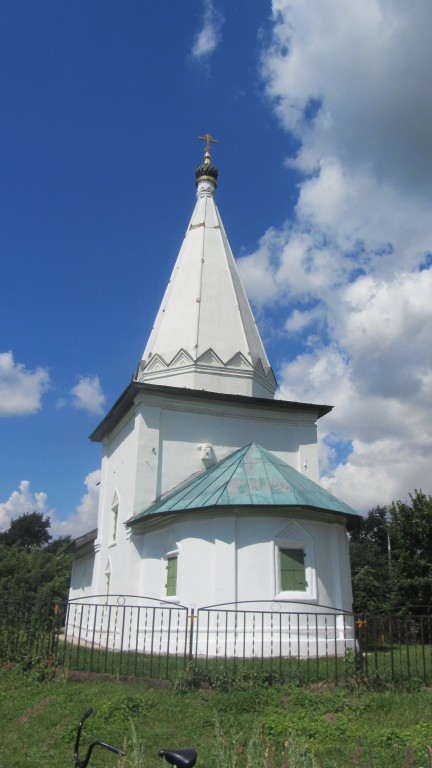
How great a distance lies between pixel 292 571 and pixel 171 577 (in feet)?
9.65

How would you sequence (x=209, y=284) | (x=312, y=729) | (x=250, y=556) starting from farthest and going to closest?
(x=209, y=284) < (x=250, y=556) < (x=312, y=729)

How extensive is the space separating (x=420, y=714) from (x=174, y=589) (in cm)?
735

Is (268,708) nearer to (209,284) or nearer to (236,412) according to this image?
(236,412)

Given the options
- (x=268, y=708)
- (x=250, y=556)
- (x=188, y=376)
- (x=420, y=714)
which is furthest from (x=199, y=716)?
(x=188, y=376)

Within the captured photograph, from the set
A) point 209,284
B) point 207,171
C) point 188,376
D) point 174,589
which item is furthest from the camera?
point 207,171

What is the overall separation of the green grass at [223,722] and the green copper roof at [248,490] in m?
4.85

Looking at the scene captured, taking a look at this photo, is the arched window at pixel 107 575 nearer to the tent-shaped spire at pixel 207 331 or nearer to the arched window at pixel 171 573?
the arched window at pixel 171 573

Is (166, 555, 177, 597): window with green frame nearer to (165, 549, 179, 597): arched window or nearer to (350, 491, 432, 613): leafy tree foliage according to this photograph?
(165, 549, 179, 597): arched window

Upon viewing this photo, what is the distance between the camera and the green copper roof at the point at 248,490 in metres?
12.8

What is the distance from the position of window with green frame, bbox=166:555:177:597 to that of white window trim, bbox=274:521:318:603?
2.54m

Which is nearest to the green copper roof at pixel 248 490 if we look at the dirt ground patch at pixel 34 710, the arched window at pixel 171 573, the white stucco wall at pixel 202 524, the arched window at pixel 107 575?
the white stucco wall at pixel 202 524

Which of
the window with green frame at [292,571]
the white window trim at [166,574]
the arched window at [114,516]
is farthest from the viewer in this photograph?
the arched window at [114,516]

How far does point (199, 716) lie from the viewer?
275 inches

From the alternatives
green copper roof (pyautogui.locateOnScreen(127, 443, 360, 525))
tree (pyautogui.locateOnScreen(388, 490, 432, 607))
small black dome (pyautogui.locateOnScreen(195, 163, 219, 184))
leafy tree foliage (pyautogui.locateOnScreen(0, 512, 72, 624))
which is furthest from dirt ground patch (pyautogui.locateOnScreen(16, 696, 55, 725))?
small black dome (pyautogui.locateOnScreen(195, 163, 219, 184))
